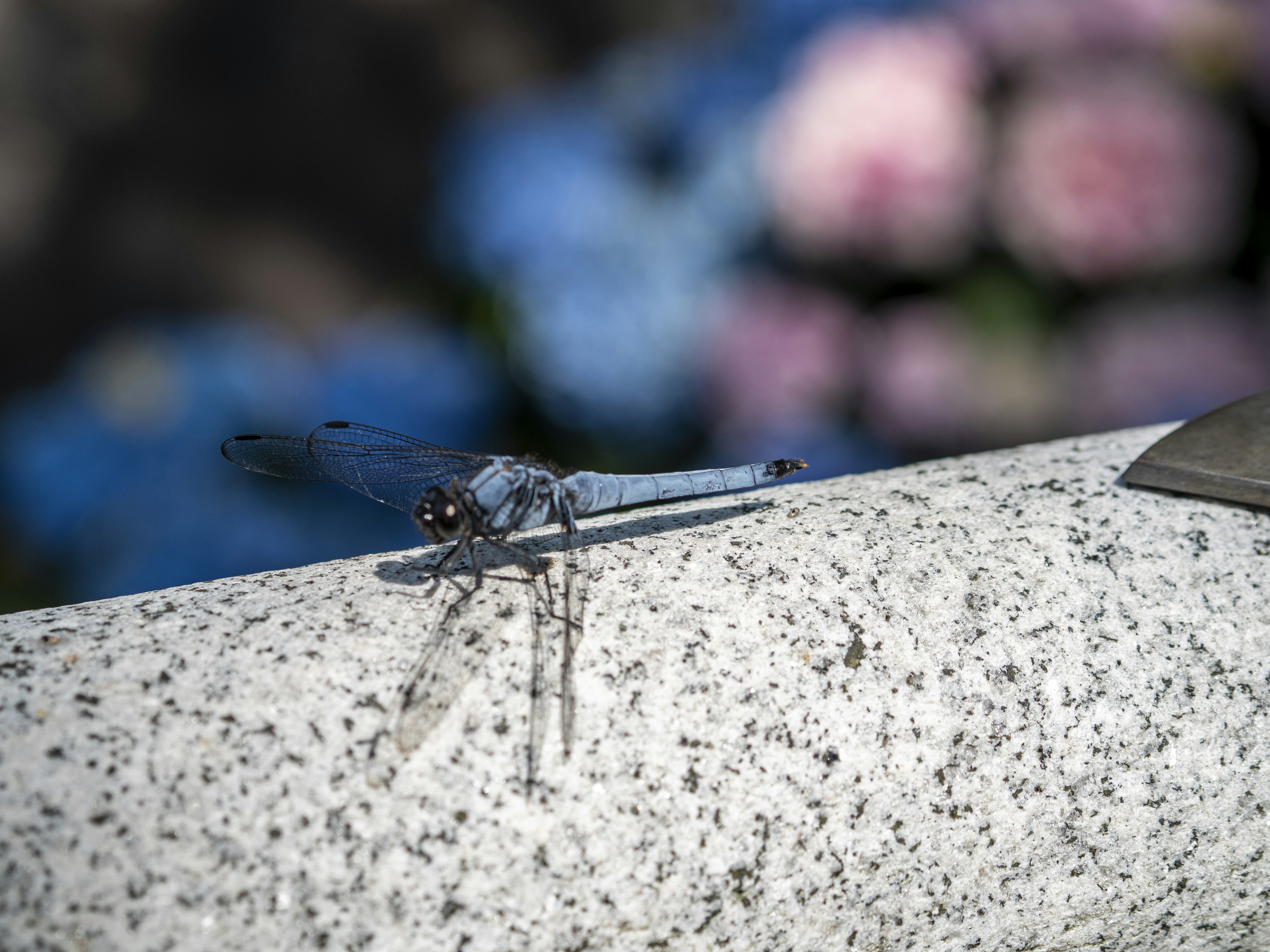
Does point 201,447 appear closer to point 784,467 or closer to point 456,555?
point 456,555

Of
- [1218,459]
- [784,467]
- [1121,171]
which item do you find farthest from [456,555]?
[1121,171]

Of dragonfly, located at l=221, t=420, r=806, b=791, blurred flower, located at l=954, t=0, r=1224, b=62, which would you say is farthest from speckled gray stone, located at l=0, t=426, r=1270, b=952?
blurred flower, located at l=954, t=0, r=1224, b=62

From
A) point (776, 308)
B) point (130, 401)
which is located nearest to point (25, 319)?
point (130, 401)

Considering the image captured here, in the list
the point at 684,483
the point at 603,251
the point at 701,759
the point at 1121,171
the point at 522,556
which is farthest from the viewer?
the point at 603,251

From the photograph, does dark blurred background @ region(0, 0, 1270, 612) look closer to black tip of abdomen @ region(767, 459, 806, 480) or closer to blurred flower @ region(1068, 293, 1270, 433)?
blurred flower @ region(1068, 293, 1270, 433)

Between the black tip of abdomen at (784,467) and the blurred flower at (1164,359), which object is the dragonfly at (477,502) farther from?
the blurred flower at (1164,359)

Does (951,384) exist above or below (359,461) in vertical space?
above
